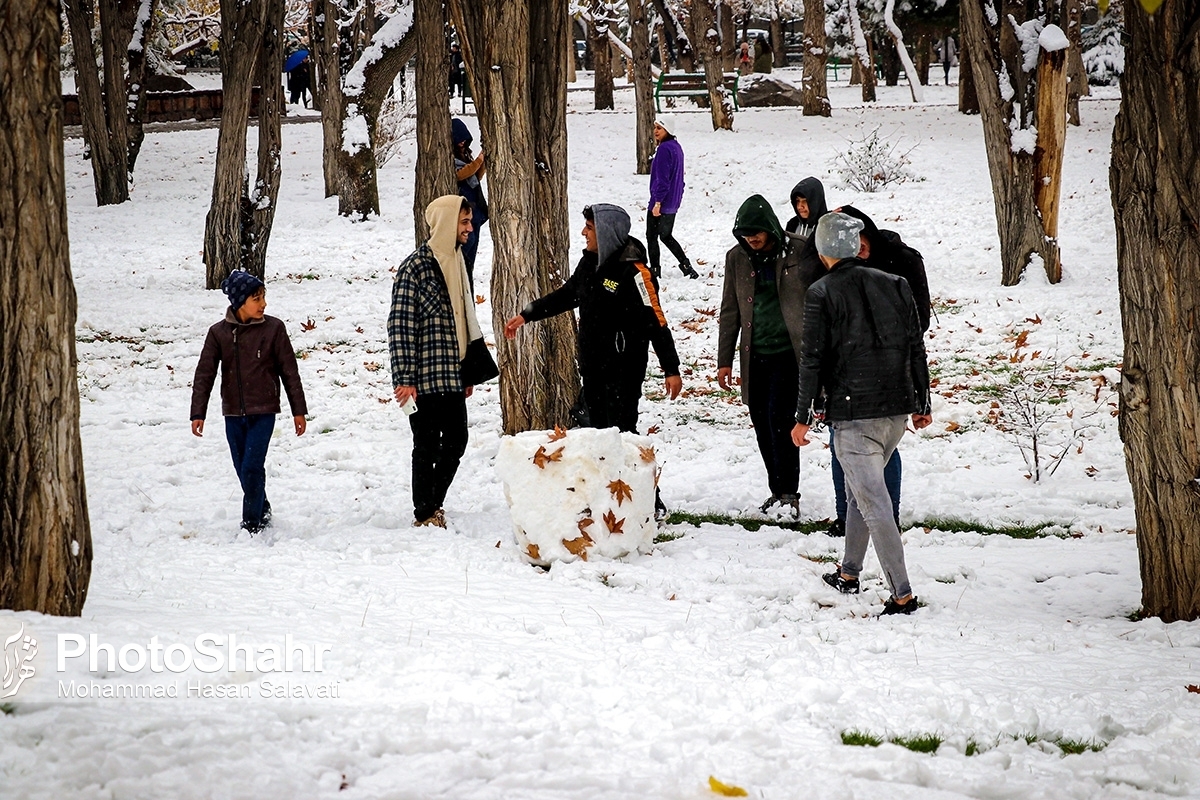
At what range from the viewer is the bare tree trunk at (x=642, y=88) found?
73.2 ft

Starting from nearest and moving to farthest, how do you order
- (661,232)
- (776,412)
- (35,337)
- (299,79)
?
(35,337) → (776,412) → (661,232) → (299,79)

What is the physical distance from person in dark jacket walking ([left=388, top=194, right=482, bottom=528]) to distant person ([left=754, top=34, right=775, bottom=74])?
5209 cm

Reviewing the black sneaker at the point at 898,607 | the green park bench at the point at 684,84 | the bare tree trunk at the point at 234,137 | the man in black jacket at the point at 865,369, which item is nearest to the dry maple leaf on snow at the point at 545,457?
the man in black jacket at the point at 865,369

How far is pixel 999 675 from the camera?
182 inches

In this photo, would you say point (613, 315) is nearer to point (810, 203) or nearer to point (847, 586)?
point (810, 203)

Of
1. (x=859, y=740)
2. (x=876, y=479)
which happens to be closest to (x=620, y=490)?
(x=876, y=479)

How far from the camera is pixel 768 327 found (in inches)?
279

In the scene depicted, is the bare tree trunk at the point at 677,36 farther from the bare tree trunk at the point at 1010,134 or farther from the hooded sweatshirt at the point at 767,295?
the hooded sweatshirt at the point at 767,295

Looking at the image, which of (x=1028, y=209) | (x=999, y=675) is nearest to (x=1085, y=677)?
(x=999, y=675)

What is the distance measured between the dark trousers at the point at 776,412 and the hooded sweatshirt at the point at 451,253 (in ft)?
5.85

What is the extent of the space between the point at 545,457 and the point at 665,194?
30.0 feet

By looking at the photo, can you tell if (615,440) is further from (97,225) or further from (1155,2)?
(97,225)

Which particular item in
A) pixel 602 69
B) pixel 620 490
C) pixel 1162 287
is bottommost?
pixel 620 490

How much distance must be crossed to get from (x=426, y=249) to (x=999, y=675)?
13.1 ft
